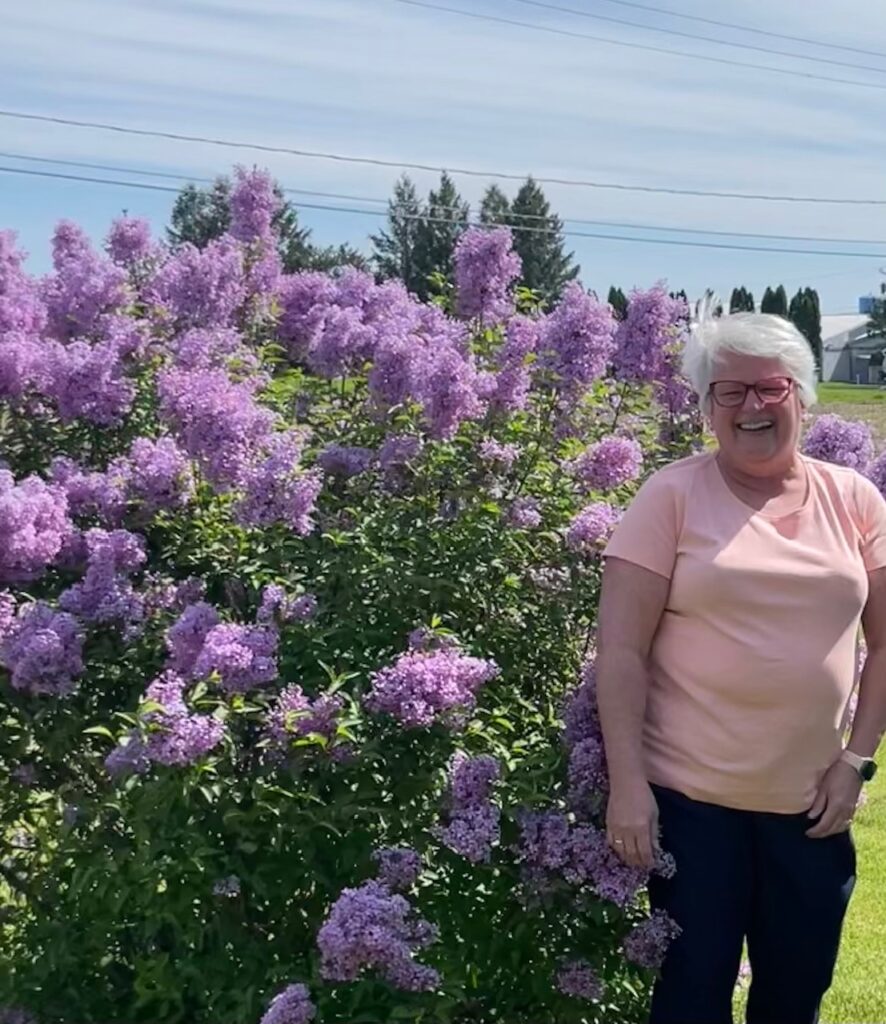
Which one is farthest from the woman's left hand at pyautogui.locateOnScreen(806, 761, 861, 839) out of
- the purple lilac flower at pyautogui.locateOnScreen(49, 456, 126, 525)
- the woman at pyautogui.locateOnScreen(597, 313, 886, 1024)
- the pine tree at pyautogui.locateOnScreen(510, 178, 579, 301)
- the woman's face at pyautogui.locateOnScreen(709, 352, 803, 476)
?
the pine tree at pyautogui.locateOnScreen(510, 178, 579, 301)

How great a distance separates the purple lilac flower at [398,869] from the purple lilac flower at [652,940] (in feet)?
1.49

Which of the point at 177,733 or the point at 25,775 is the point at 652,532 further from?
the point at 25,775

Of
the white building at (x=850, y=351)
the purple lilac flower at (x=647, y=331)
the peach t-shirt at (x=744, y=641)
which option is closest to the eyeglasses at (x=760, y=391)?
the peach t-shirt at (x=744, y=641)

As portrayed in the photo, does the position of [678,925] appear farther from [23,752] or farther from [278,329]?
[278,329]

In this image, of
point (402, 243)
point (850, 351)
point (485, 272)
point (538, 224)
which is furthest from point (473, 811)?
point (850, 351)

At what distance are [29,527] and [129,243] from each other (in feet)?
6.12

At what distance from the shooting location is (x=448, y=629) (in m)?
3.21

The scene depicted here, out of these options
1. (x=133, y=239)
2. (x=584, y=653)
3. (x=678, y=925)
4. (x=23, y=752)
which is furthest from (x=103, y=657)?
(x=133, y=239)

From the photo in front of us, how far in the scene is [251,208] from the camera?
4668mm

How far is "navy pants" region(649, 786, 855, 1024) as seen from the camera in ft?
8.95

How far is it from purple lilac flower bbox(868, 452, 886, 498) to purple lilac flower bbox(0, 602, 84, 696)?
6.38 ft

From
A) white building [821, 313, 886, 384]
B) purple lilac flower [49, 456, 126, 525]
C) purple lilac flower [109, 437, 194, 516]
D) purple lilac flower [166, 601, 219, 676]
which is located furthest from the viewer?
white building [821, 313, 886, 384]

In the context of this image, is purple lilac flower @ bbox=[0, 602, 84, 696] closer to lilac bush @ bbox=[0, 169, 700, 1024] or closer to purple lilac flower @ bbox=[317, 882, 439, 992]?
lilac bush @ bbox=[0, 169, 700, 1024]

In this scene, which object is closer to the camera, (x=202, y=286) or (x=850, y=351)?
(x=202, y=286)
